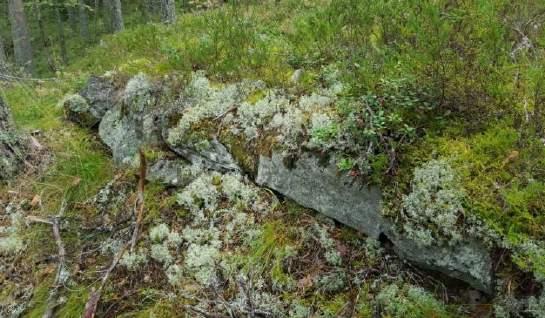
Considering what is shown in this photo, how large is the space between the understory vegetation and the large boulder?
588 millimetres

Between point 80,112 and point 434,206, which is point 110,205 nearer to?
point 80,112

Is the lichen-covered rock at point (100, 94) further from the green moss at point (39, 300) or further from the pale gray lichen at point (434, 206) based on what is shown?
the pale gray lichen at point (434, 206)

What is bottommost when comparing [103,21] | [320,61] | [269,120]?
[103,21]

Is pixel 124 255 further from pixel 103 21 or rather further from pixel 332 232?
pixel 103 21

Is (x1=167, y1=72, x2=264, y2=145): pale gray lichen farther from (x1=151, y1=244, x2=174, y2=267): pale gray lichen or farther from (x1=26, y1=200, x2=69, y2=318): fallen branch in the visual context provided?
(x1=26, y1=200, x2=69, y2=318): fallen branch

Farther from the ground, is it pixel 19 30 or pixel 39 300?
pixel 39 300

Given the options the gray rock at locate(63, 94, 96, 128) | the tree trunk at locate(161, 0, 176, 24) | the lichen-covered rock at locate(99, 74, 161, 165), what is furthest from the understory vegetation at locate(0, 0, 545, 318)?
the tree trunk at locate(161, 0, 176, 24)

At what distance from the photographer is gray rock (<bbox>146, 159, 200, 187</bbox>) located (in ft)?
13.6

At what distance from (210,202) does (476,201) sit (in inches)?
82.7

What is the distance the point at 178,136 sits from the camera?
13.8 feet

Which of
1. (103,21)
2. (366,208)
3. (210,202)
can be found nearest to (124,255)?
(210,202)

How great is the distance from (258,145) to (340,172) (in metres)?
0.83

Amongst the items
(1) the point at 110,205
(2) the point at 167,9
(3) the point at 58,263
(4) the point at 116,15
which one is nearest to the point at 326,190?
(1) the point at 110,205

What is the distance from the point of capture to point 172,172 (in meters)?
4.24
